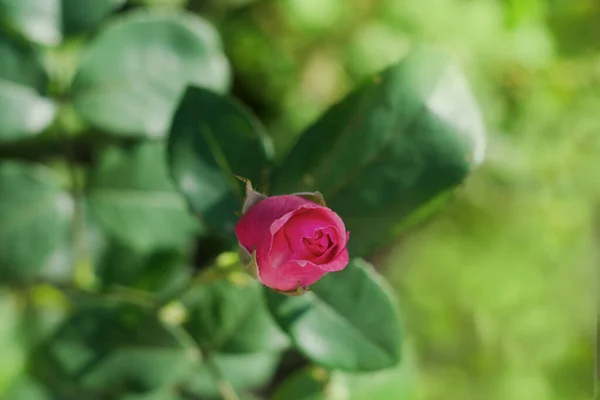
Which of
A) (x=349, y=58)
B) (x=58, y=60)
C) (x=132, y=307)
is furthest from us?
(x=349, y=58)

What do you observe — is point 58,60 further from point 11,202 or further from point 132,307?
point 132,307

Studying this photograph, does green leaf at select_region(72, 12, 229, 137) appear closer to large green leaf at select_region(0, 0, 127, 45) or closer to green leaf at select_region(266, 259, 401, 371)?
large green leaf at select_region(0, 0, 127, 45)

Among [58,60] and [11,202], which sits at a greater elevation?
[58,60]

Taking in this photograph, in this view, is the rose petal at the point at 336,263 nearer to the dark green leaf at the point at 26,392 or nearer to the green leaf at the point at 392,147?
the green leaf at the point at 392,147

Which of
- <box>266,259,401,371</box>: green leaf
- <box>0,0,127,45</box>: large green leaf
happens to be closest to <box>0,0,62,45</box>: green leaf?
<box>0,0,127,45</box>: large green leaf

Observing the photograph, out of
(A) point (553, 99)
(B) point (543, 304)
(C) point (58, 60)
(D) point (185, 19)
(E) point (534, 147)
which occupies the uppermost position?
(D) point (185, 19)

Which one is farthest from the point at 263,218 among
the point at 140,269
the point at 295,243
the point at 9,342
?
the point at 9,342

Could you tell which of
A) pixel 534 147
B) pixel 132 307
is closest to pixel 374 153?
pixel 132 307
